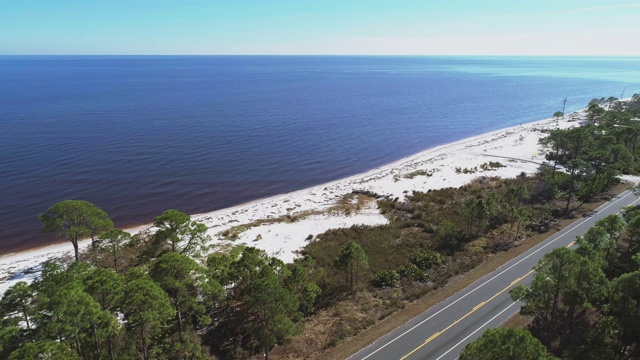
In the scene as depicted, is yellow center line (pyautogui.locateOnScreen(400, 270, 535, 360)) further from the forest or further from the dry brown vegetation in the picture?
the forest

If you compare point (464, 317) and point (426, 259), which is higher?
point (464, 317)

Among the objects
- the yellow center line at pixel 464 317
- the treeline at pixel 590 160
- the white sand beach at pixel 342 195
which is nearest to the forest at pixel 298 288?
the treeline at pixel 590 160

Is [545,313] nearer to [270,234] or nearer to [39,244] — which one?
[270,234]

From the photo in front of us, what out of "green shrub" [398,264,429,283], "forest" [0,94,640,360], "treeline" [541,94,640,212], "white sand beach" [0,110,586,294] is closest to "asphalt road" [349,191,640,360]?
"forest" [0,94,640,360]

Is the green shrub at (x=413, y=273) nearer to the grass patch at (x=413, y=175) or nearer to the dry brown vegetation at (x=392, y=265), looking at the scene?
the dry brown vegetation at (x=392, y=265)

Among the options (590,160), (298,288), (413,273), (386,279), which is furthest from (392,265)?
(590,160)

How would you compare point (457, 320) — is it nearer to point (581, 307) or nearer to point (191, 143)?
point (581, 307)
